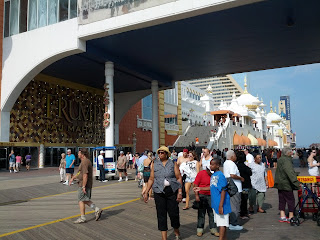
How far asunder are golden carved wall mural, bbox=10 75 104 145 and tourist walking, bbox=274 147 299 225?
2277 cm

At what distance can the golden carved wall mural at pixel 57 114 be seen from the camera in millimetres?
26078

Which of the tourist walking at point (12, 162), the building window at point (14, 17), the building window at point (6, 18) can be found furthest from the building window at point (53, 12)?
the tourist walking at point (12, 162)

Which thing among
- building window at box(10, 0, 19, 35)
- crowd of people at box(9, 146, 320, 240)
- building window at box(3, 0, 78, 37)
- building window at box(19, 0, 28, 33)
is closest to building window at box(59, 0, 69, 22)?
building window at box(3, 0, 78, 37)

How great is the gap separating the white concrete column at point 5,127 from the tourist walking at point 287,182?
21.9 metres

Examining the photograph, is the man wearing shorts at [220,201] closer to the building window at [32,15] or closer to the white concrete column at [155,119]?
the building window at [32,15]

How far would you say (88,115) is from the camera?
33438 mm

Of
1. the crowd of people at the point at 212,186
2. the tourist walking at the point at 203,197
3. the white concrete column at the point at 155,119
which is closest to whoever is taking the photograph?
the crowd of people at the point at 212,186

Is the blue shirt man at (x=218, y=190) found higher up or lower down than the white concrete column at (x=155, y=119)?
lower down

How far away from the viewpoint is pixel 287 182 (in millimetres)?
6934

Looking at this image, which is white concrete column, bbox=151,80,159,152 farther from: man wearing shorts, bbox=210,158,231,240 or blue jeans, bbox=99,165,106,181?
man wearing shorts, bbox=210,158,231,240

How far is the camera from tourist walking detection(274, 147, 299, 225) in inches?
266

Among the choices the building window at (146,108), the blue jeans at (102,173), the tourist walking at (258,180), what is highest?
the building window at (146,108)

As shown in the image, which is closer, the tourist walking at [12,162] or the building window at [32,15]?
the building window at [32,15]

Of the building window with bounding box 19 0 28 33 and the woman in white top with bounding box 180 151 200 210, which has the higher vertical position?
the building window with bounding box 19 0 28 33
